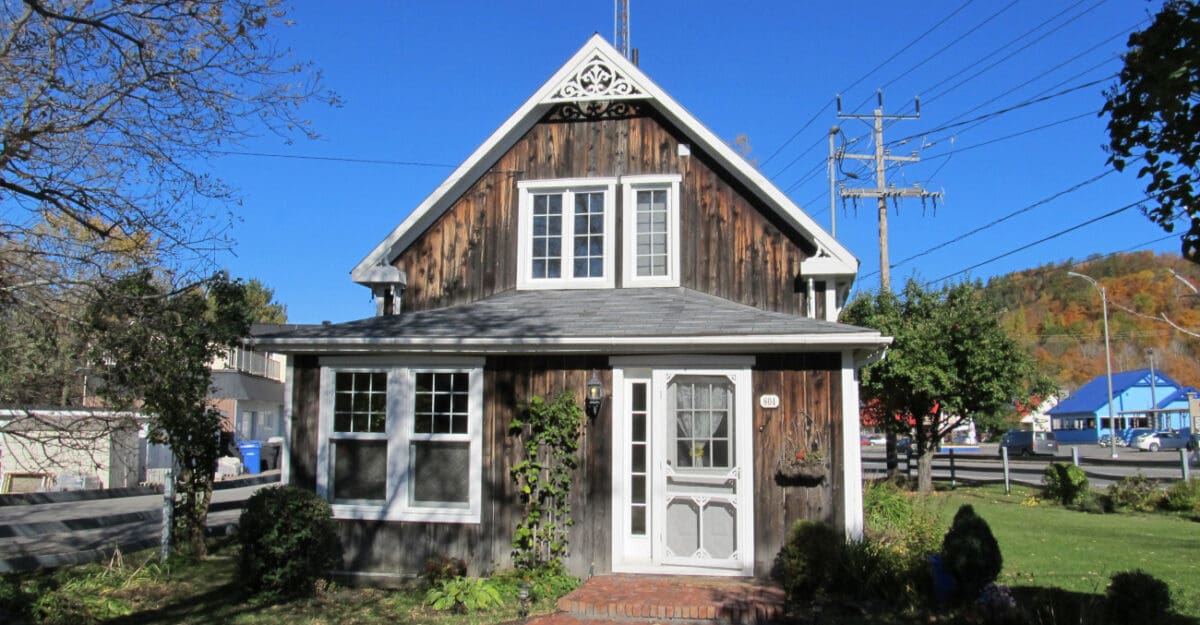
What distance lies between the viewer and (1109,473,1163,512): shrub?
57.2 feet

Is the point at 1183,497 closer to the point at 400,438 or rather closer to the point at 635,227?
the point at 635,227

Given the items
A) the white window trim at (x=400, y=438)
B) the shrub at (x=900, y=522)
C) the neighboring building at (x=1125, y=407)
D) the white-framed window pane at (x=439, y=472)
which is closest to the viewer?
the shrub at (x=900, y=522)

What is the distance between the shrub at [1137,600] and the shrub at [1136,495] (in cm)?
1187

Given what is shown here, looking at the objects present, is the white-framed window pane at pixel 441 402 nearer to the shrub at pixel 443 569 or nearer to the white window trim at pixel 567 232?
the shrub at pixel 443 569

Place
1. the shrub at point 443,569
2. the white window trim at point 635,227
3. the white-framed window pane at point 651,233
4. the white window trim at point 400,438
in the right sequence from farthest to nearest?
A: the white-framed window pane at point 651,233 → the white window trim at point 635,227 → the white window trim at point 400,438 → the shrub at point 443,569

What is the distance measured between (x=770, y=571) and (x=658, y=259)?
4555 millimetres

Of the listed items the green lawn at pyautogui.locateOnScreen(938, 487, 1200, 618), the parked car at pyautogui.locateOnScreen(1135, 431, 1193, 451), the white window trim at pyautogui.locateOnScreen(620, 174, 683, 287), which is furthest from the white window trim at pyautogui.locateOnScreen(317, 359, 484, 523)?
the parked car at pyautogui.locateOnScreen(1135, 431, 1193, 451)

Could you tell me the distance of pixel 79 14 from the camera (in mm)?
7270

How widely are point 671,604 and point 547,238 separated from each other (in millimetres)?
5805

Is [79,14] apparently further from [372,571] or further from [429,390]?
[372,571]

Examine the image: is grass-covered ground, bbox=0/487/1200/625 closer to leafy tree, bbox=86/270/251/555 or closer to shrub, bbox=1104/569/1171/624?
shrub, bbox=1104/569/1171/624

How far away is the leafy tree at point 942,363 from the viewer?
2266 centimetres

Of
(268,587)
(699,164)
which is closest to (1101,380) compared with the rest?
(699,164)

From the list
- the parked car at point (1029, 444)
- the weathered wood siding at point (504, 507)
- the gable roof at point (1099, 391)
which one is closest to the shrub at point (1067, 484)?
the weathered wood siding at point (504, 507)
